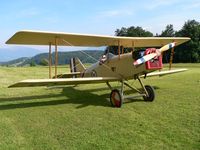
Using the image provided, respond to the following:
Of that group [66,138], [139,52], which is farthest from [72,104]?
[66,138]

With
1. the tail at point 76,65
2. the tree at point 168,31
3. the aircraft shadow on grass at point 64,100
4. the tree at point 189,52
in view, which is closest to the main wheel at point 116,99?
the aircraft shadow on grass at point 64,100

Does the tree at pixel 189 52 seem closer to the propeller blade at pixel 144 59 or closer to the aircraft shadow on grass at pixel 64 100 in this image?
the aircraft shadow on grass at pixel 64 100

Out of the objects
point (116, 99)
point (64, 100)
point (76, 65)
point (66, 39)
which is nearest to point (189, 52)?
point (76, 65)

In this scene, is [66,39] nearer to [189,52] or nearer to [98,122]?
[98,122]

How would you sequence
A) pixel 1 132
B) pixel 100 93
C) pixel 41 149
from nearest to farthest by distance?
pixel 41 149 < pixel 1 132 < pixel 100 93

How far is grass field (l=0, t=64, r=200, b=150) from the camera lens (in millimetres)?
5617

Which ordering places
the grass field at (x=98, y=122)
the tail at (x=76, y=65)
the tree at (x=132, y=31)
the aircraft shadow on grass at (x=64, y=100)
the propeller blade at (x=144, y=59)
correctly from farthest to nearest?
the tree at (x=132, y=31)
the tail at (x=76, y=65)
the aircraft shadow on grass at (x=64, y=100)
the propeller blade at (x=144, y=59)
the grass field at (x=98, y=122)

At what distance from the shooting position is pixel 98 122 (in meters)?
7.05

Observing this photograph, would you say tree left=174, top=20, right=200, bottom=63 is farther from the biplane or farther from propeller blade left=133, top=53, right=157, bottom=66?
propeller blade left=133, top=53, right=157, bottom=66

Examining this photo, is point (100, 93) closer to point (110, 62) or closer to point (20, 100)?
point (110, 62)

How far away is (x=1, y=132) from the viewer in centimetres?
641

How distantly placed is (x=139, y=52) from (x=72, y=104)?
2.77 metres

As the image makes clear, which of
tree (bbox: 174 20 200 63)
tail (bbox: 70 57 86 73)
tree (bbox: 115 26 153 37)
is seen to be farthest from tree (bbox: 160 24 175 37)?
tail (bbox: 70 57 86 73)

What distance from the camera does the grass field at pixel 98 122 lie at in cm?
562
